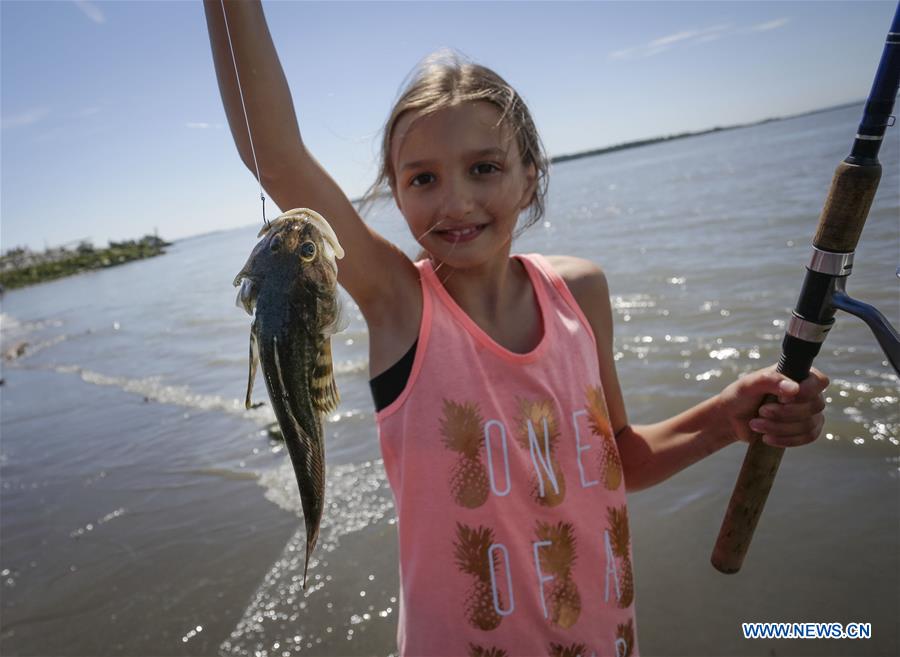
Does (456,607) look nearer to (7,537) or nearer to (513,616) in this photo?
(513,616)

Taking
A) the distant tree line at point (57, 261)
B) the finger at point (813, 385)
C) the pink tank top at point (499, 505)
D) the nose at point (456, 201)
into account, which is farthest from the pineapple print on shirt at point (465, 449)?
the distant tree line at point (57, 261)

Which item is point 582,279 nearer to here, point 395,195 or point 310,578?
point 395,195

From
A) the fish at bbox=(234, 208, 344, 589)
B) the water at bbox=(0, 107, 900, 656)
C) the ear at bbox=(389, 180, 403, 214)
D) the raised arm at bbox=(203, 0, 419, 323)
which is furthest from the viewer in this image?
the water at bbox=(0, 107, 900, 656)

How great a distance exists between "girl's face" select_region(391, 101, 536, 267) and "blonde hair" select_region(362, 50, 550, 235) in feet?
0.15

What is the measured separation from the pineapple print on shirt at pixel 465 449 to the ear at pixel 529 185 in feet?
3.34

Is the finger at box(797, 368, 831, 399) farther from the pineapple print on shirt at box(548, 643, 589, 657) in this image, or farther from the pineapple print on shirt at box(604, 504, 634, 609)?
the pineapple print on shirt at box(548, 643, 589, 657)

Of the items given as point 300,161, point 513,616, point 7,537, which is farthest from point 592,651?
point 7,537

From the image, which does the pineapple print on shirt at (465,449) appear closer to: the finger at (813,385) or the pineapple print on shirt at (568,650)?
the pineapple print on shirt at (568,650)

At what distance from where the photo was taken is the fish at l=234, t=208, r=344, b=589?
46.4 inches

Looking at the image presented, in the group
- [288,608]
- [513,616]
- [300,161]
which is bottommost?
[288,608]

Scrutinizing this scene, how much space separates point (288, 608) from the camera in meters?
4.14

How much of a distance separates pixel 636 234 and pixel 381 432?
53.8ft

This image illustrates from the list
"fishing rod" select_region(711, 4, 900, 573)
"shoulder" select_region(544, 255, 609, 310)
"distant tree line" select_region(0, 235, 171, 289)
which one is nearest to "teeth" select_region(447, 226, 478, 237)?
"shoulder" select_region(544, 255, 609, 310)

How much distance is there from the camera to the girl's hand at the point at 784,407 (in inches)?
79.8
